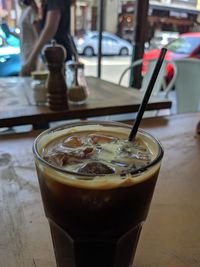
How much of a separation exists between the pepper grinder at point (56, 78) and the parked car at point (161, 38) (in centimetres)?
446

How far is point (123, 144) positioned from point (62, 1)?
186cm

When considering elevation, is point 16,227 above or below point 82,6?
below

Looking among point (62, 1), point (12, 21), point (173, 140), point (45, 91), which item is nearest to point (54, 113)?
point (45, 91)

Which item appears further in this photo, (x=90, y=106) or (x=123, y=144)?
(x=90, y=106)

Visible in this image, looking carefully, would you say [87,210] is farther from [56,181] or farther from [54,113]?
[54,113]

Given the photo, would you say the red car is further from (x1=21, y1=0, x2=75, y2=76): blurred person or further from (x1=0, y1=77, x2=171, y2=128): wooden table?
(x1=0, y1=77, x2=171, y2=128): wooden table

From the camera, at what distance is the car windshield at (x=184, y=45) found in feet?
19.5

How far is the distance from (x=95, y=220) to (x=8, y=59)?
3558 millimetres

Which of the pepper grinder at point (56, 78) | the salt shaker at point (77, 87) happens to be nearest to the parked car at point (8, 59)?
the salt shaker at point (77, 87)

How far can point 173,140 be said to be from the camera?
3.56ft

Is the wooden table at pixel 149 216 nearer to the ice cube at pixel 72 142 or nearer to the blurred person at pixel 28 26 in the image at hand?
the ice cube at pixel 72 142

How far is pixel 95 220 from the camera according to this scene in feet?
1.49

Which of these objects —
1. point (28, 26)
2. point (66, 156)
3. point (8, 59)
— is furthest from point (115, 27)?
point (66, 156)

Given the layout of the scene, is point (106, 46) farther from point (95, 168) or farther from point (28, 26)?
point (95, 168)
